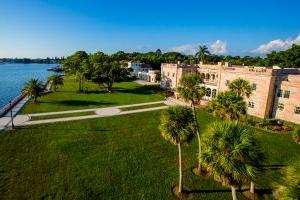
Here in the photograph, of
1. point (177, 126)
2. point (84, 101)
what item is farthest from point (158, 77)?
point (177, 126)

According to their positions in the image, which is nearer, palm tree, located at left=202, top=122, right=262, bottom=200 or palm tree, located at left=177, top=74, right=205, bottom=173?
palm tree, located at left=202, top=122, right=262, bottom=200

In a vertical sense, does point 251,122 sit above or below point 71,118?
above

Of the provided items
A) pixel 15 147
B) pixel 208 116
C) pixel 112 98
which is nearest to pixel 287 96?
pixel 208 116

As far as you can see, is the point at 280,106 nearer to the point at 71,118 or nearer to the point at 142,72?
the point at 71,118

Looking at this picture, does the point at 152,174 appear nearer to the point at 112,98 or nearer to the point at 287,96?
the point at 287,96

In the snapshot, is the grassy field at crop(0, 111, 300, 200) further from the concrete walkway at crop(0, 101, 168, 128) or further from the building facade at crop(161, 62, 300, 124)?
the building facade at crop(161, 62, 300, 124)

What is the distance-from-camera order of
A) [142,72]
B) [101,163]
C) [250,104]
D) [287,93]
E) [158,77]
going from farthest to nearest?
[142,72] → [158,77] → [250,104] → [287,93] → [101,163]

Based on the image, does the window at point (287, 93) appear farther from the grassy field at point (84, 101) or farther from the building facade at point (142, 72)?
the building facade at point (142, 72)

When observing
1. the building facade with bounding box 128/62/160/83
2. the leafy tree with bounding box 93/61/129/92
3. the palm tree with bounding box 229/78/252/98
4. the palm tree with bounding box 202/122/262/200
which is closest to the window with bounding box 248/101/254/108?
the palm tree with bounding box 229/78/252/98
